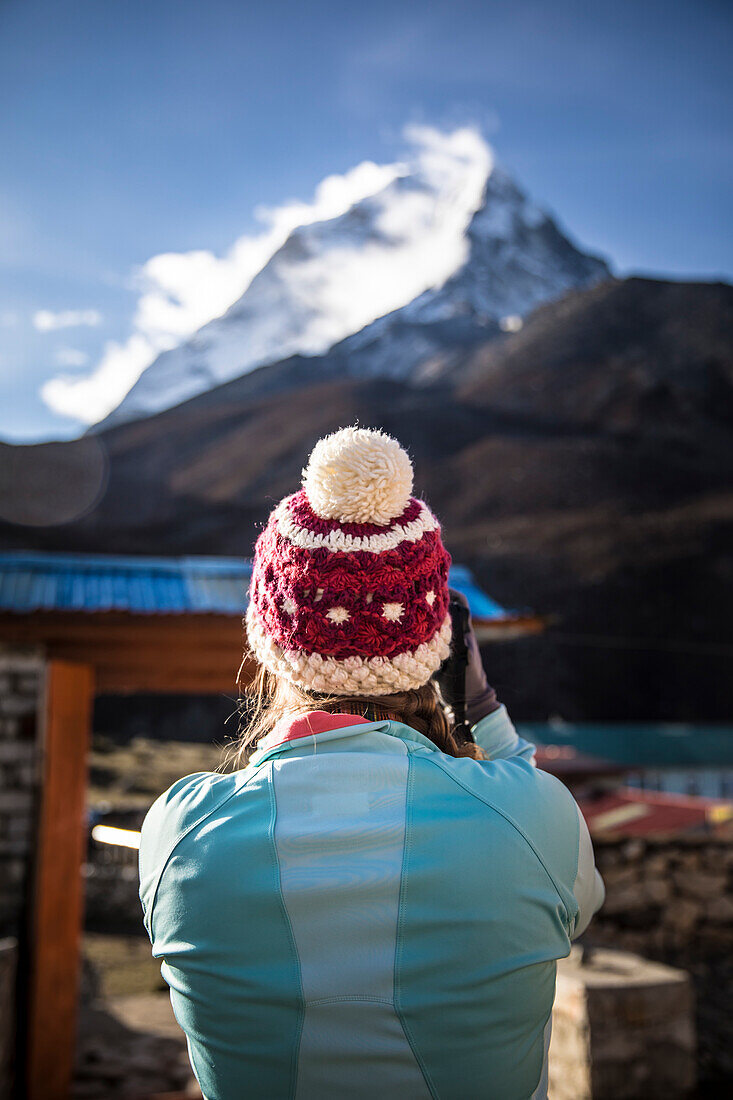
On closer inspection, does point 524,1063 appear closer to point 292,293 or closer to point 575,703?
point 575,703

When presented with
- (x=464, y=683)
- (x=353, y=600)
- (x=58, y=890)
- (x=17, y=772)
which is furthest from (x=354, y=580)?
(x=58, y=890)

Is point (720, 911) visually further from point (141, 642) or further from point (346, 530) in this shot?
point (346, 530)

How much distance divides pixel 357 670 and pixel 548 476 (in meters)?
28.9

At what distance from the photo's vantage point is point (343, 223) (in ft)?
122

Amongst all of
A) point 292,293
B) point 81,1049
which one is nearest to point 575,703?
point 81,1049

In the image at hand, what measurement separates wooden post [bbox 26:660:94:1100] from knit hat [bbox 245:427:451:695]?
4.58m

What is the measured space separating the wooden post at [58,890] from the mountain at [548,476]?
1947 centimetres

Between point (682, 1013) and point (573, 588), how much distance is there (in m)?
23.0

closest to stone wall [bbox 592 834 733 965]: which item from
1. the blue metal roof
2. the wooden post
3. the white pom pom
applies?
the blue metal roof

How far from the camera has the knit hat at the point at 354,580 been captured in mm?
963

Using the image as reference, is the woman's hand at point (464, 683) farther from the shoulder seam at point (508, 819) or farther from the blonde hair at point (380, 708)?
the shoulder seam at point (508, 819)

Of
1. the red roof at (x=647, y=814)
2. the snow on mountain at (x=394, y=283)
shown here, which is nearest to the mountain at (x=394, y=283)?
the snow on mountain at (x=394, y=283)

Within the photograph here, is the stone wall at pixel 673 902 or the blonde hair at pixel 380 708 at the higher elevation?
the blonde hair at pixel 380 708

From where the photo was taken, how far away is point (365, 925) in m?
0.82
